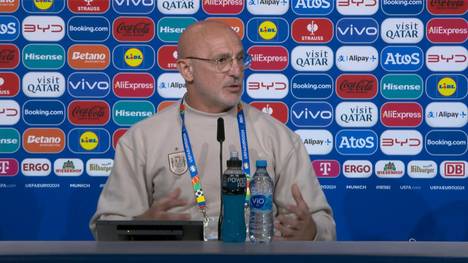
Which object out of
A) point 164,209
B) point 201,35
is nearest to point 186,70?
point 201,35

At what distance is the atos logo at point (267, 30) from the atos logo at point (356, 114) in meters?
0.49

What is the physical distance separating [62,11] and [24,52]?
301 millimetres

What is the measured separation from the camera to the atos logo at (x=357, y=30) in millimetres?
4043

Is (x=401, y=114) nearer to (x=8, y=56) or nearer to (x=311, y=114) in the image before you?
(x=311, y=114)

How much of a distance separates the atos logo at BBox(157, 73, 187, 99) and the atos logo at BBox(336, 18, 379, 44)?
87 cm

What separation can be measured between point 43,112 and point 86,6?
23.8 inches

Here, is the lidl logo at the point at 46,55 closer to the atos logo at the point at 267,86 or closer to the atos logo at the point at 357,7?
the atos logo at the point at 267,86

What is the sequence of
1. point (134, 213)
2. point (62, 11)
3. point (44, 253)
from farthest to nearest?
point (62, 11) → point (134, 213) → point (44, 253)

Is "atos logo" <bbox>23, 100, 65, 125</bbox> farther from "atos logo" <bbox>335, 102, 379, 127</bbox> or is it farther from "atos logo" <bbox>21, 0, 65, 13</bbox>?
"atos logo" <bbox>335, 102, 379, 127</bbox>

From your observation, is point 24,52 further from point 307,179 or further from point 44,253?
point 44,253

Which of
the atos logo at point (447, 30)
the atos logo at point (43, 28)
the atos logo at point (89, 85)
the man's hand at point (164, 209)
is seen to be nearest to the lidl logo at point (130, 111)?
the atos logo at point (89, 85)

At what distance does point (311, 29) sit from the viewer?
13.3 ft

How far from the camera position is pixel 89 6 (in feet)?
13.3
